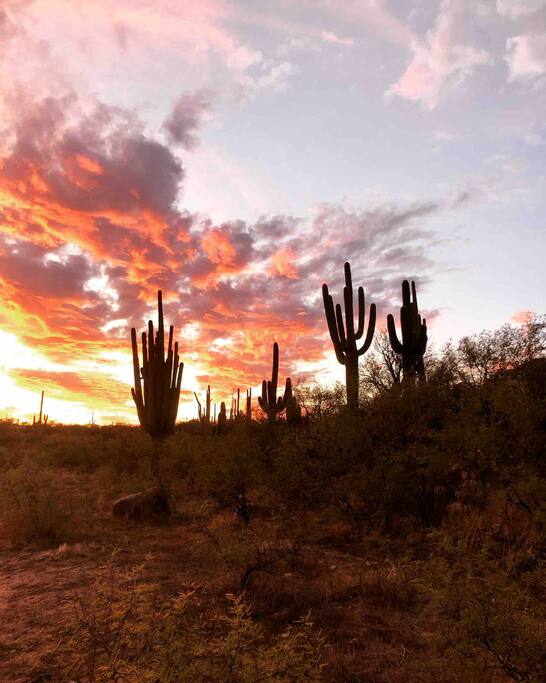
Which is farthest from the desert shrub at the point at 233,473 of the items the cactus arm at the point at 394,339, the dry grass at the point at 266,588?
the cactus arm at the point at 394,339

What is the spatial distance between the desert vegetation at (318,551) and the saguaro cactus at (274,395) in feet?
7.36

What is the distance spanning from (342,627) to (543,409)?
181 inches

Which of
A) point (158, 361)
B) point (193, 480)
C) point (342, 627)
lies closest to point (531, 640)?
point (342, 627)

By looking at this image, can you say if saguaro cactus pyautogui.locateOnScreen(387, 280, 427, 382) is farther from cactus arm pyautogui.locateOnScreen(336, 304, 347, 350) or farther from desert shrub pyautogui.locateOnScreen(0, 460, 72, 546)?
desert shrub pyautogui.locateOnScreen(0, 460, 72, 546)

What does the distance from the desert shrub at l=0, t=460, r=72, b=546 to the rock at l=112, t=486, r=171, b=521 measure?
113 centimetres

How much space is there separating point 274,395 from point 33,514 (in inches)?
447

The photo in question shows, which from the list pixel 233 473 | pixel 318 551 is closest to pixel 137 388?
pixel 233 473

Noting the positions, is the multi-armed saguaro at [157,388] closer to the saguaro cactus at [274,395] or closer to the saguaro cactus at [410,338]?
the saguaro cactus at [274,395]

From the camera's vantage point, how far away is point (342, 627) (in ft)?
18.0

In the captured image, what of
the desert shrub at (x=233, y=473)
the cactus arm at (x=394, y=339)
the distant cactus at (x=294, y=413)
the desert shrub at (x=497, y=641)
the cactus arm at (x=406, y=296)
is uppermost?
the cactus arm at (x=406, y=296)

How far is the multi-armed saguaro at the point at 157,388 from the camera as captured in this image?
19.0 metres

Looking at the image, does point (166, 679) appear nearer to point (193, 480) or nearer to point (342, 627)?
point (342, 627)

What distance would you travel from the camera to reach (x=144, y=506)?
37.4 feet

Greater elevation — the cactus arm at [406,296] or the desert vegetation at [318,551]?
the cactus arm at [406,296]
